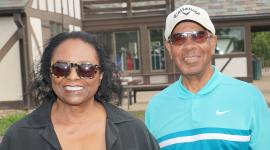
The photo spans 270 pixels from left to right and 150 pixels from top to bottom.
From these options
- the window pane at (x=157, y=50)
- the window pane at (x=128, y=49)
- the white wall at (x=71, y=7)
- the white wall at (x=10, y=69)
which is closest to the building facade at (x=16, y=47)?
the white wall at (x=10, y=69)

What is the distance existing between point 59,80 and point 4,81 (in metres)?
13.6

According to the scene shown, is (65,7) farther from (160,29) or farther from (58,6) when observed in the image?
(160,29)

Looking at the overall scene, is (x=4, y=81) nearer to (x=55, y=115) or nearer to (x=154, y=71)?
(x=154, y=71)

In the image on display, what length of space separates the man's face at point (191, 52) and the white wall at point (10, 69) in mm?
13065

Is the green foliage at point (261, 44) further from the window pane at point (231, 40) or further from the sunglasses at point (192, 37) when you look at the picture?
the sunglasses at point (192, 37)

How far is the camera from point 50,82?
284 centimetres

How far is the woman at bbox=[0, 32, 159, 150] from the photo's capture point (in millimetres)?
2562

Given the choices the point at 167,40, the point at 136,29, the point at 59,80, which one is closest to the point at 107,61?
the point at 59,80

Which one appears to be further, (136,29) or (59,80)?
(136,29)

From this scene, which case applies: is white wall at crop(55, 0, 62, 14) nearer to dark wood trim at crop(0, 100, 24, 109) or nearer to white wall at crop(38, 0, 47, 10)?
white wall at crop(38, 0, 47, 10)

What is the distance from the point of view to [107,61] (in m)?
2.81

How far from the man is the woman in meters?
0.36

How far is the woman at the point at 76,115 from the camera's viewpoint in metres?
2.56

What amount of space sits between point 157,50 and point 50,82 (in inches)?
761
